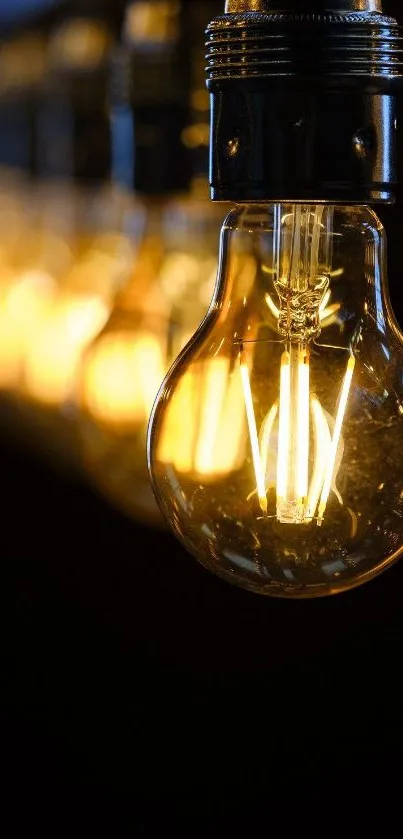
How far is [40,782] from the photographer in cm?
214

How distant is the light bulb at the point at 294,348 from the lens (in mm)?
Result: 606

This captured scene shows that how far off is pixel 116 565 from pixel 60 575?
23 cm

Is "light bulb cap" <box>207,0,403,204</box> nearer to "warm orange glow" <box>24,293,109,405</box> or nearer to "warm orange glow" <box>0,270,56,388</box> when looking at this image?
"warm orange glow" <box>24,293,109,405</box>

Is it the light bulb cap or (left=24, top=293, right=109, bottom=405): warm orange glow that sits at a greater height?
(left=24, top=293, right=109, bottom=405): warm orange glow

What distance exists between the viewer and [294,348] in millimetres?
644

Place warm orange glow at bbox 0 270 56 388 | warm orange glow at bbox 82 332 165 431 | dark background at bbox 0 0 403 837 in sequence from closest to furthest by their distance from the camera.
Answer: warm orange glow at bbox 82 332 165 431
dark background at bbox 0 0 403 837
warm orange glow at bbox 0 270 56 388

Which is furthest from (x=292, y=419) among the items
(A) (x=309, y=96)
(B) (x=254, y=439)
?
(A) (x=309, y=96)

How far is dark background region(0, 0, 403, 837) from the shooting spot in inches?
63.9

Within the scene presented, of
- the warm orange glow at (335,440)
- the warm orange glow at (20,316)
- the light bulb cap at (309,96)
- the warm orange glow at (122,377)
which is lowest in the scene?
the warm orange glow at (335,440)

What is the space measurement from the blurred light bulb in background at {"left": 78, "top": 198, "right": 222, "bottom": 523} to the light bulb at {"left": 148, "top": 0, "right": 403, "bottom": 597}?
24.1 inches

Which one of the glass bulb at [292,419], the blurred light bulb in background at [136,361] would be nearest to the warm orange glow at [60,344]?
the blurred light bulb in background at [136,361]

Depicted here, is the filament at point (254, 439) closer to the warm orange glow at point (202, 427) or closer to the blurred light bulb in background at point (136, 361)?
the warm orange glow at point (202, 427)

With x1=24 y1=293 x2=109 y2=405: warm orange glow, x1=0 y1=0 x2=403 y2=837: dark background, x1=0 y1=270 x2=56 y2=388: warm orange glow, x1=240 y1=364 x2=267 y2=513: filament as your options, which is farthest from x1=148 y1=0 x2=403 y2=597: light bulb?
x1=0 y1=270 x2=56 y2=388: warm orange glow

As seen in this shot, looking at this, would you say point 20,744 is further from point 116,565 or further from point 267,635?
point 267,635
